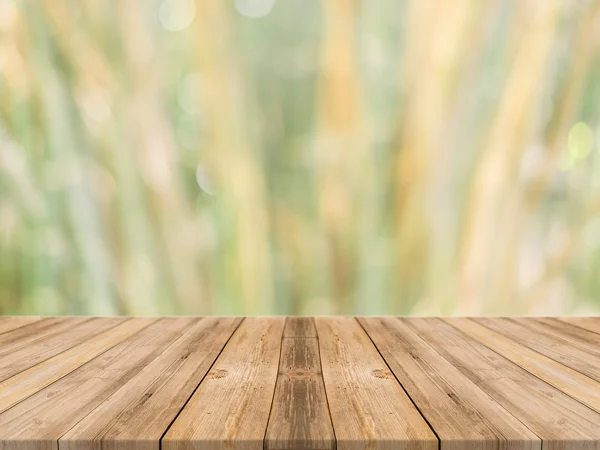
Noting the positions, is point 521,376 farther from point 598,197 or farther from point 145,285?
point 145,285

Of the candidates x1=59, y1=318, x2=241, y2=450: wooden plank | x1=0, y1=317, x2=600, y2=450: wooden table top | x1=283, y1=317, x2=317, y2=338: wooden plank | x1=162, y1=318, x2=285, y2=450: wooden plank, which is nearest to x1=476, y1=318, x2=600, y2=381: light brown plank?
x1=0, y1=317, x2=600, y2=450: wooden table top

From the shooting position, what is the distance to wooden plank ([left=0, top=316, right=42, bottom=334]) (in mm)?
1691

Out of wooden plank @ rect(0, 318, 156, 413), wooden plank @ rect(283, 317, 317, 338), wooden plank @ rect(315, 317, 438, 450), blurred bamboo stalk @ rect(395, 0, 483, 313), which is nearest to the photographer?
wooden plank @ rect(315, 317, 438, 450)

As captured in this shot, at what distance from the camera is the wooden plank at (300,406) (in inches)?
33.3

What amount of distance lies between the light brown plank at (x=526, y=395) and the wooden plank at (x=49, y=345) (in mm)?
980

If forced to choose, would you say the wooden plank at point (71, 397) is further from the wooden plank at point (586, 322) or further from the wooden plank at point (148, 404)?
the wooden plank at point (586, 322)

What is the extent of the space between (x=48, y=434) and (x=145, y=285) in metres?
1.03

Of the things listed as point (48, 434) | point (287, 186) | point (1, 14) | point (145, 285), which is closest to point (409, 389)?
point (48, 434)

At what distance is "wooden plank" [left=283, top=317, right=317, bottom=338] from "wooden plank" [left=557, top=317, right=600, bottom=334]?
33.8 inches

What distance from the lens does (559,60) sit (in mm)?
1817

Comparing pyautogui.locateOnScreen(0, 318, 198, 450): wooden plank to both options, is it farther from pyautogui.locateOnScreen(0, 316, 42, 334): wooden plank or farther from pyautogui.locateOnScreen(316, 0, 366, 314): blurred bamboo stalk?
pyautogui.locateOnScreen(316, 0, 366, 314): blurred bamboo stalk

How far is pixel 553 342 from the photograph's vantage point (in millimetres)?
1486

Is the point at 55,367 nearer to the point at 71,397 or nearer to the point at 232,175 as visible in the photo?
the point at 71,397

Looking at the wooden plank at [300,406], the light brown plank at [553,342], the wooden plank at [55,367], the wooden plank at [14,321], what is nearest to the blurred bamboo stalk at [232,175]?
the wooden plank at [55,367]
